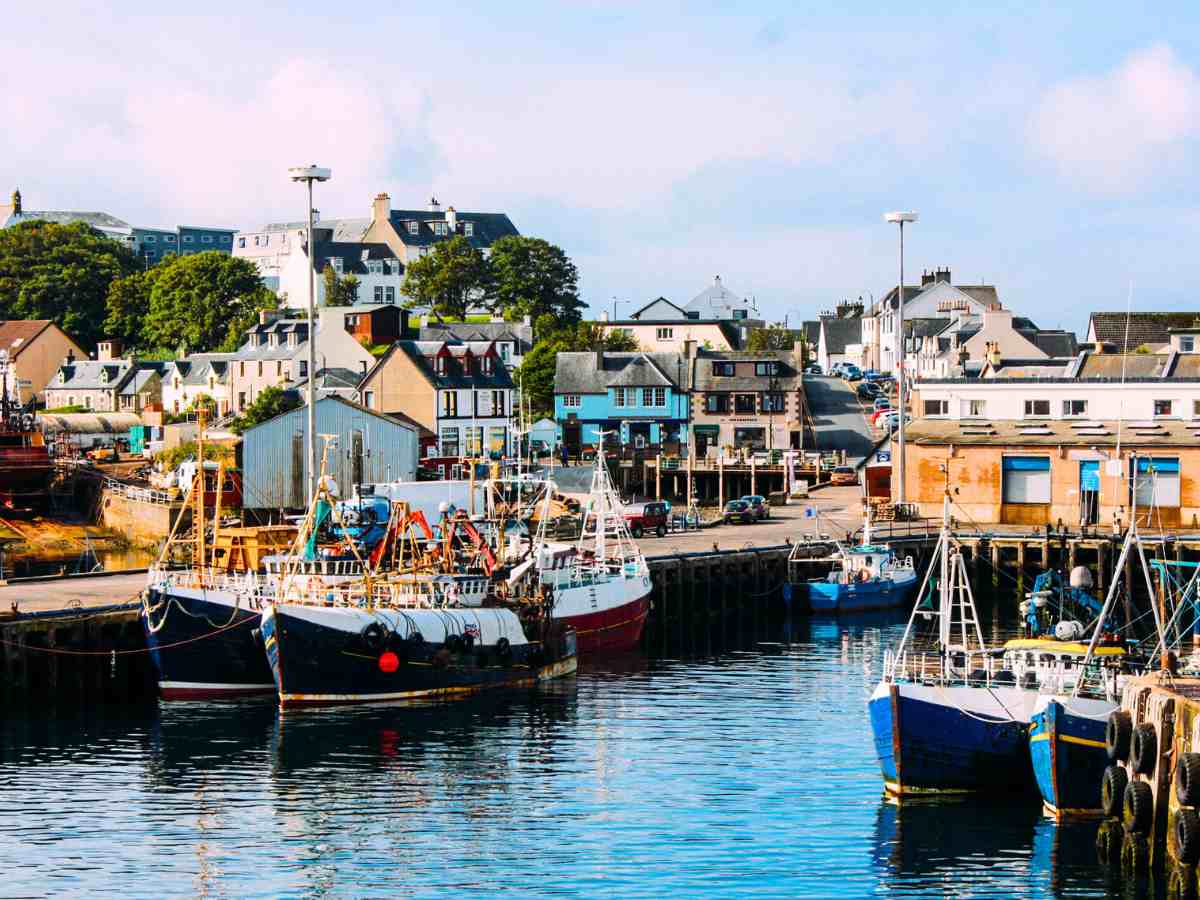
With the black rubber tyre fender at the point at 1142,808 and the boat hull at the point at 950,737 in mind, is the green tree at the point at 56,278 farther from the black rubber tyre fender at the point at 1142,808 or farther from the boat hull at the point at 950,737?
the black rubber tyre fender at the point at 1142,808

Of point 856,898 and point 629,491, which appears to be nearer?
point 856,898

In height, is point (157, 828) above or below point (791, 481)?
below

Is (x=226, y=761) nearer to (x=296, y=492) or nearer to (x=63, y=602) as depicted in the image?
(x=63, y=602)

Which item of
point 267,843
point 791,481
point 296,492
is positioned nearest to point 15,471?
point 296,492

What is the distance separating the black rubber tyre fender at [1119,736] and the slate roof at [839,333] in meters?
160

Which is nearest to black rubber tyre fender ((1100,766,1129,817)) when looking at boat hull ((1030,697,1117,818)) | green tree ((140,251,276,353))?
boat hull ((1030,697,1117,818))

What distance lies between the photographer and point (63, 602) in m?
58.3

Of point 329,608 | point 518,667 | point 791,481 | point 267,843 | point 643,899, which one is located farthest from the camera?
point 791,481

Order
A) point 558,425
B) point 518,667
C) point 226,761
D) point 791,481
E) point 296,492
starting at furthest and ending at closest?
point 558,425, point 791,481, point 296,492, point 518,667, point 226,761

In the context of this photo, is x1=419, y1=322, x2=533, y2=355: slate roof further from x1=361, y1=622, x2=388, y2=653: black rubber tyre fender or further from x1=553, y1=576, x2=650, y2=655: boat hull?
x1=361, y1=622, x2=388, y2=653: black rubber tyre fender

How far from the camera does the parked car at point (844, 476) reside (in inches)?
4348

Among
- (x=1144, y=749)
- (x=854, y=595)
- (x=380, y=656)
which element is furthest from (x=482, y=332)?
(x=1144, y=749)

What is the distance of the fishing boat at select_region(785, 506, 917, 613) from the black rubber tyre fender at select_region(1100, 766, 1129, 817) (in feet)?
128

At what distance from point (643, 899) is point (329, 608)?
20130 millimetres
